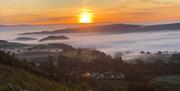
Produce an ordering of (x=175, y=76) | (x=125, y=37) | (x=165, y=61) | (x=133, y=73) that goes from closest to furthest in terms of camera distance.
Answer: (x=133, y=73) < (x=175, y=76) < (x=165, y=61) < (x=125, y=37)

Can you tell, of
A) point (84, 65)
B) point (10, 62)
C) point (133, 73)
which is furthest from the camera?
point (84, 65)

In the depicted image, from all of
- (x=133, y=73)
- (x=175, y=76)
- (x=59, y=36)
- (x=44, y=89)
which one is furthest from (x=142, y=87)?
(x=59, y=36)

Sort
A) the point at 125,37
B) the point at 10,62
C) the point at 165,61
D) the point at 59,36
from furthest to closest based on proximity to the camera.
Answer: the point at 125,37, the point at 59,36, the point at 165,61, the point at 10,62

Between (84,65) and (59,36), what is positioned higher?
(59,36)

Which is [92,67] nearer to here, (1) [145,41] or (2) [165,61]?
(2) [165,61]

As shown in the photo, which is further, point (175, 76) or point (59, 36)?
point (59, 36)

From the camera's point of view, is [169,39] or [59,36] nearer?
[59,36]

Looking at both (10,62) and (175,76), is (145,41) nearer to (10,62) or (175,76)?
(175,76)

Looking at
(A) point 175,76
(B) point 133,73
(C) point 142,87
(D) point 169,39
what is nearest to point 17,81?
(C) point 142,87

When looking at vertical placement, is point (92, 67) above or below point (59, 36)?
below
